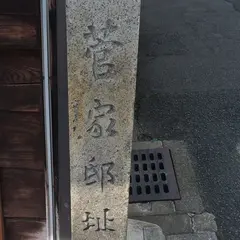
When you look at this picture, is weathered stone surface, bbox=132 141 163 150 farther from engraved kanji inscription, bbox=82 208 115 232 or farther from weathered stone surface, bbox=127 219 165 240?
engraved kanji inscription, bbox=82 208 115 232

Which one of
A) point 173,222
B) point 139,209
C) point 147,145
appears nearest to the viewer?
point 173,222

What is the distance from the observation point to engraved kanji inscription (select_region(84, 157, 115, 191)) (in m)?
2.16

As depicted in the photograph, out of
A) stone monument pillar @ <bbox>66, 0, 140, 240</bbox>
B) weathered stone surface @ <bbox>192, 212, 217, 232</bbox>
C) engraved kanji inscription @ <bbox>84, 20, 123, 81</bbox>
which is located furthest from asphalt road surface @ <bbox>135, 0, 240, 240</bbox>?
engraved kanji inscription @ <bbox>84, 20, 123, 81</bbox>

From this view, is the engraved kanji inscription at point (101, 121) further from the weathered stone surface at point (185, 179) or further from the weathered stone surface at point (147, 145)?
the weathered stone surface at point (147, 145)

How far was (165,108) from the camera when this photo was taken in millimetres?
4590

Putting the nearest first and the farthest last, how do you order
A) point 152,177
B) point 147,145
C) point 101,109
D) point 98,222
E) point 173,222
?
point 101,109 → point 98,222 → point 173,222 → point 152,177 → point 147,145

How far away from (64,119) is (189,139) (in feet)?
7.22

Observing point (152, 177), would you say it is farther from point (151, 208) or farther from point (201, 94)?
point (201, 94)

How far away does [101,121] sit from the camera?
6.74 ft

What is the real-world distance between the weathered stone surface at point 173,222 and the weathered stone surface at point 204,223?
1.6 inches

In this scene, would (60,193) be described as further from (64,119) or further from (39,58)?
(39,58)

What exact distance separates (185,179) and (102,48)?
187cm

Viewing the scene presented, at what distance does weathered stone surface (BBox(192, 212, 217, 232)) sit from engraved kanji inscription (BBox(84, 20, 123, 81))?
5.04 ft

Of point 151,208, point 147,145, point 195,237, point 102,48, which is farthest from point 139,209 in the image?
point 102,48
